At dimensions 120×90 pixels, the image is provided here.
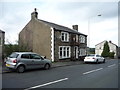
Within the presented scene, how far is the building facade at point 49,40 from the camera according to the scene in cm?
2509

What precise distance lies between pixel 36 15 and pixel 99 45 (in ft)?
188

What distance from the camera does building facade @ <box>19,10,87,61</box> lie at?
988 inches

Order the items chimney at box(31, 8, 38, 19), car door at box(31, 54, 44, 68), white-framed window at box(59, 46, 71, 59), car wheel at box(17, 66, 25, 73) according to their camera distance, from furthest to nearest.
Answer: chimney at box(31, 8, 38, 19), white-framed window at box(59, 46, 71, 59), car door at box(31, 54, 44, 68), car wheel at box(17, 66, 25, 73)

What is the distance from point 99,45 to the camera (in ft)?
260

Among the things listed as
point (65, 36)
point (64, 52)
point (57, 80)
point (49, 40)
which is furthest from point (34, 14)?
point (57, 80)

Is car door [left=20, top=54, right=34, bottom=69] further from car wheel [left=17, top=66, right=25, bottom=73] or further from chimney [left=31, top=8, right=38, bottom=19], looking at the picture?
chimney [left=31, top=8, right=38, bottom=19]

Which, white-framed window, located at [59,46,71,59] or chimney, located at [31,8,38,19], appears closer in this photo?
white-framed window, located at [59,46,71,59]

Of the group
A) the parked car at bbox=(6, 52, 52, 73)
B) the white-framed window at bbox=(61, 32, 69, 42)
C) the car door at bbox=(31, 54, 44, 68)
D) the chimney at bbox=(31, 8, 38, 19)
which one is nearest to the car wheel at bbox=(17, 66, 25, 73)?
the parked car at bbox=(6, 52, 52, 73)

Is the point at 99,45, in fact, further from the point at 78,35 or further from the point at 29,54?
Answer: the point at 29,54

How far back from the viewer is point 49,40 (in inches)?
995

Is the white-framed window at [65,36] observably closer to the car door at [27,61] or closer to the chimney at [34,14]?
the chimney at [34,14]

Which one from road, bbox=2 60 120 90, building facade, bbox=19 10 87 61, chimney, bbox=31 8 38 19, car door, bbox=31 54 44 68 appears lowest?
road, bbox=2 60 120 90

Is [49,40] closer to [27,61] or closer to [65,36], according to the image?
[65,36]

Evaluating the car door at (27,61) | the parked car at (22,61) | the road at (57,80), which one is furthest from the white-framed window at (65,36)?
the road at (57,80)
